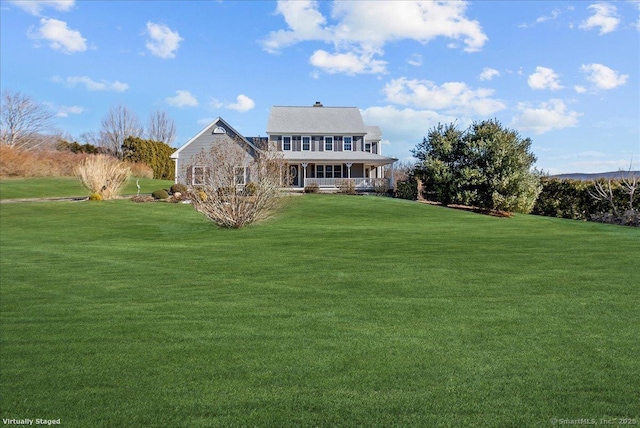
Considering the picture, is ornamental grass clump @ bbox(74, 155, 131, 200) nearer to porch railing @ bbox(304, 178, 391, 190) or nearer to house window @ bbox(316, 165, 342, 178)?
porch railing @ bbox(304, 178, 391, 190)

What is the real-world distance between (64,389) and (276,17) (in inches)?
610

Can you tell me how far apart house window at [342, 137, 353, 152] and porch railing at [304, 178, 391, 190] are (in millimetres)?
4781

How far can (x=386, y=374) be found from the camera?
376cm

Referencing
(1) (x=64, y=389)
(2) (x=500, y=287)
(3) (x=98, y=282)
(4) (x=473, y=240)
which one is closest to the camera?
(1) (x=64, y=389)

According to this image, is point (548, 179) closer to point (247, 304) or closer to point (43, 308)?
point (247, 304)

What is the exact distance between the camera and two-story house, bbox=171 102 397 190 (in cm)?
3469

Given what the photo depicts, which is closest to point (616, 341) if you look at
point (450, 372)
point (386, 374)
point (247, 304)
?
point (450, 372)

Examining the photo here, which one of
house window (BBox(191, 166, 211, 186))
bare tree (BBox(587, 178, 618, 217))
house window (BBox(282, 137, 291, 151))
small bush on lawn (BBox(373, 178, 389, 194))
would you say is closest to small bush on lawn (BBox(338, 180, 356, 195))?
small bush on lawn (BBox(373, 178, 389, 194))

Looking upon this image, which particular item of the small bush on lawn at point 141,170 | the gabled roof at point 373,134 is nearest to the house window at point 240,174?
the gabled roof at point 373,134

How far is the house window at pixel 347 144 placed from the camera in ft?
127

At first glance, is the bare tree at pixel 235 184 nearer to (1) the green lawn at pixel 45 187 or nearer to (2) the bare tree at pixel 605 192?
(2) the bare tree at pixel 605 192

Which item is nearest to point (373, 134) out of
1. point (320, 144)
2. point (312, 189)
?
point (320, 144)

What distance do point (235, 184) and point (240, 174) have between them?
38 cm

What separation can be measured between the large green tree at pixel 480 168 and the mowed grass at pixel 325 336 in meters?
12.8
